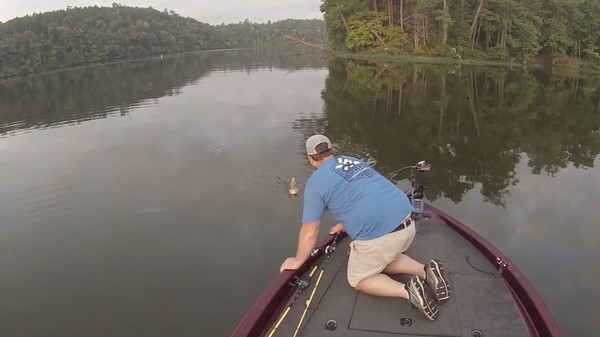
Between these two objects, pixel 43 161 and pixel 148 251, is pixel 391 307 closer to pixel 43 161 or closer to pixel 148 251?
pixel 148 251

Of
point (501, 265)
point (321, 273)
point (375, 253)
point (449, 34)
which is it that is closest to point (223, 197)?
point (321, 273)

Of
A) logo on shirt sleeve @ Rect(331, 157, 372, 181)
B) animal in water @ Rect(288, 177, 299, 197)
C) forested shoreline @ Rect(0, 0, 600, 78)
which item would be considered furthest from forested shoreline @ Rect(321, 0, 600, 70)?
logo on shirt sleeve @ Rect(331, 157, 372, 181)

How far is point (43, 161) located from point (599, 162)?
15939mm

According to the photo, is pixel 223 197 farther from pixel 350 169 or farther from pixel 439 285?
pixel 439 285

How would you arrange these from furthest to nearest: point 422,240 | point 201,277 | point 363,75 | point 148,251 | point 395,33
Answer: point 395,33
point 363,75
point 148,251
point 201,277
point 422,240

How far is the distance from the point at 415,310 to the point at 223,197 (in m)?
5.79

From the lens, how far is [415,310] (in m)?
3.50

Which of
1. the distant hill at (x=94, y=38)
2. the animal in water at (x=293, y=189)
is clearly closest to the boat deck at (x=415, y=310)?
the animal in water at (x=293, y=189)

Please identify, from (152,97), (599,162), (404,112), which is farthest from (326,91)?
(599,162)

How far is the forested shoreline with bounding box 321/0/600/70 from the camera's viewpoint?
41219 millimetres

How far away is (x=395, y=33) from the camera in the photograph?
4650cm

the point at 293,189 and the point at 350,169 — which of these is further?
the point at 293,189

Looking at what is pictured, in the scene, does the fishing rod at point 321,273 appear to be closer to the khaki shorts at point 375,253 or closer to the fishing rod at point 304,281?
the fishing rod at point 304,281

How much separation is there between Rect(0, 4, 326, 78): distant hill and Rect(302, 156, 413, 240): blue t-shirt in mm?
69737
